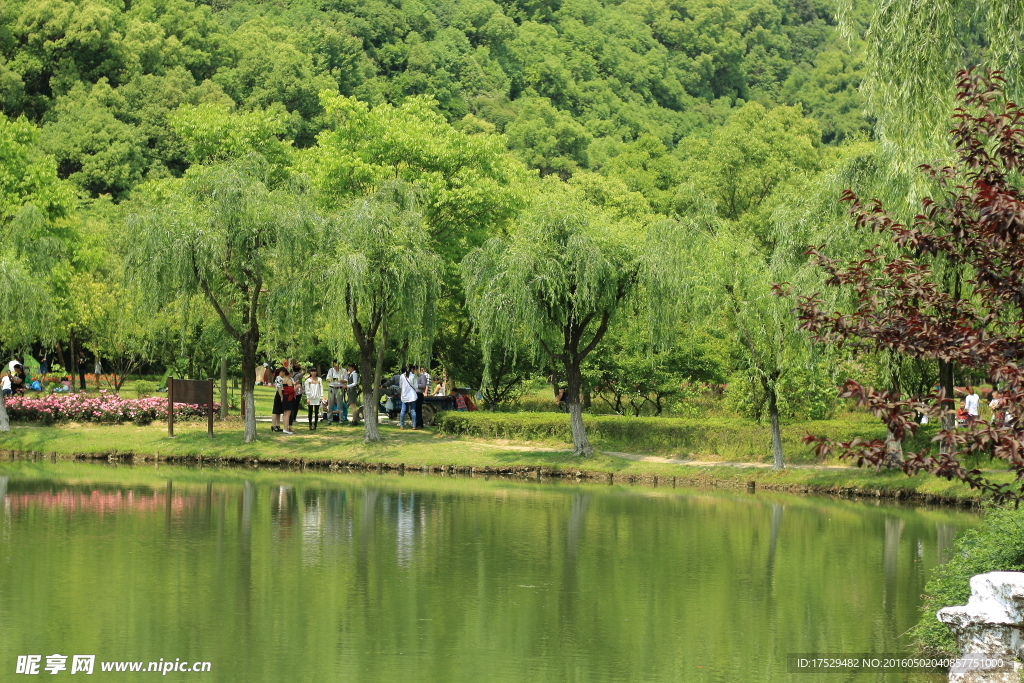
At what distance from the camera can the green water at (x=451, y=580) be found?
1012 cm

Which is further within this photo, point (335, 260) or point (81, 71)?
point (81, 71)

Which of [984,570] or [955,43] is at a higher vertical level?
[955,43]

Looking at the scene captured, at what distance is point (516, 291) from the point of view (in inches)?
981

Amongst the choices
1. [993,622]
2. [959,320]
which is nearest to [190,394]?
[959,320]

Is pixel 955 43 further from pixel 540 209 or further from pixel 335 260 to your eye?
pixel 335 260

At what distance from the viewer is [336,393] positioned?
32.0m

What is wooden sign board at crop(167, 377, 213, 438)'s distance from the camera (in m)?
27.4

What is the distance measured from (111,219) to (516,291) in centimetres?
3648

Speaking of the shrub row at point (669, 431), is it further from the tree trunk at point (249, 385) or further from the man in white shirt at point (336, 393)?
the tree trunk at point (249, 385)

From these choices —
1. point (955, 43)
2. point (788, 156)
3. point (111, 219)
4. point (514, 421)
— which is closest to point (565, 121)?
point (788, 156)

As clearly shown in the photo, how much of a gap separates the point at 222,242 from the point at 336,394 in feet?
23.6

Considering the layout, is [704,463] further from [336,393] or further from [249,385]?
[336,393]

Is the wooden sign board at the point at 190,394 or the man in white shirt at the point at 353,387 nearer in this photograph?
the wooden sign board at the point at 190,394

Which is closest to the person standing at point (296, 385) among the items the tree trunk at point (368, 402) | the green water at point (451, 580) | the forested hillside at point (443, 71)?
the tree trunk at point (368, 402)
